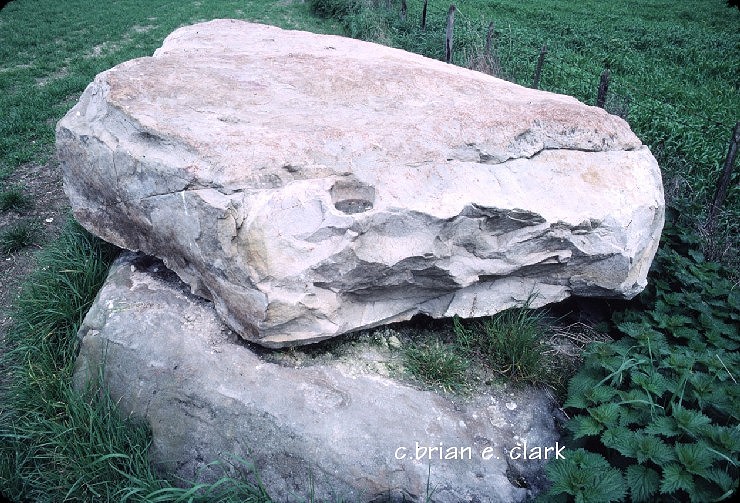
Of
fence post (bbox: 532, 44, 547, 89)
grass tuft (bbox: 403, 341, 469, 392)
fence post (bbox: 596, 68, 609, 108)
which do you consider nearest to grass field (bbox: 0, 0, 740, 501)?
fence post (bbox: 532, 44, 547, 89)

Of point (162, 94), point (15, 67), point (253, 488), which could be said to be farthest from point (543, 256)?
point (15, 67)

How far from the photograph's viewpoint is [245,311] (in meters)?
2.57

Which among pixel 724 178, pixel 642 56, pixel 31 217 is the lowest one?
pixel 31 217

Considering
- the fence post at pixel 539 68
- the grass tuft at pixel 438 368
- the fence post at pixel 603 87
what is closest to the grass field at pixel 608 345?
the fence post at pixel 539 68

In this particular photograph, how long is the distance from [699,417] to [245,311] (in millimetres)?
1972

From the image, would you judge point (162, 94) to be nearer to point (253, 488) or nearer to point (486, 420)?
point (253, 488)

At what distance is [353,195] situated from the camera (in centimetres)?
271

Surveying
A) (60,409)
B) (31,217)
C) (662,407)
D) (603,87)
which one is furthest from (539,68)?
(60,409)

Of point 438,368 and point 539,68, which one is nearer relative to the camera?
point 438,368

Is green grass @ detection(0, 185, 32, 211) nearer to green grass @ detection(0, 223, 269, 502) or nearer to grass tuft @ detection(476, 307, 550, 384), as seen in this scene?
green grass @ detection(0, 223, 269, 502)

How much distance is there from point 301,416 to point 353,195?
1073 mm

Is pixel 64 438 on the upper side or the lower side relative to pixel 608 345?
lower

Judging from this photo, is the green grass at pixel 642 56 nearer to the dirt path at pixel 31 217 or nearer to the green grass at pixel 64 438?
the green grass at pixel 64 438

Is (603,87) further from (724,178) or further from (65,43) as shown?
(65,43)
